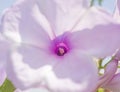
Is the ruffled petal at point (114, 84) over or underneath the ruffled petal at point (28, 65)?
underneath

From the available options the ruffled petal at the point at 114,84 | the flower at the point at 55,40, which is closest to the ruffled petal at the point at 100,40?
the flower at the point at 55,40

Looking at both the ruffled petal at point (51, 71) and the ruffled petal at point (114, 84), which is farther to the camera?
the ruffled petal at point (114, 84)

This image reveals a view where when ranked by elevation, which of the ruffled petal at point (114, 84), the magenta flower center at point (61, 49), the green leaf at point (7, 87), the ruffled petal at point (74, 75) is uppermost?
the ruffled petal at point (74, 75)

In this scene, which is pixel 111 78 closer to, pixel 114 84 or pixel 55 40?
pixel 114 84

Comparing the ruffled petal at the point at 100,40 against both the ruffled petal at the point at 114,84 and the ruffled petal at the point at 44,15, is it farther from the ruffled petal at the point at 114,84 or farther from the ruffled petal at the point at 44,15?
the ruffled petal at the point at 114,84

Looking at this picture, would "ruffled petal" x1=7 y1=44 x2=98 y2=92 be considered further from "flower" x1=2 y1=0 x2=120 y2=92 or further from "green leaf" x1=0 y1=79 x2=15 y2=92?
"green leaf" x1=0 y1=79 x2=15 y2=92

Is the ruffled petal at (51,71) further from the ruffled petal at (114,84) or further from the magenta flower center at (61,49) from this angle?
the ruffled petal at (114,84)
